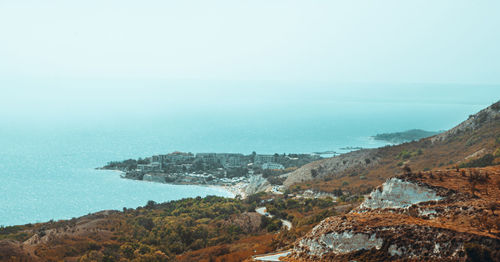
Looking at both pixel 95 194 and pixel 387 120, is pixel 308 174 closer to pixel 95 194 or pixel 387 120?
pixel 95 194

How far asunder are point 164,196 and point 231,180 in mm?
15314

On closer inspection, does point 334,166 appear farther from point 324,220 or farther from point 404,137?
point 404,137

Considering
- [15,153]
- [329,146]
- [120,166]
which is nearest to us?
[120,166]

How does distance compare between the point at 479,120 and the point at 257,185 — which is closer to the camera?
the point at 479,120

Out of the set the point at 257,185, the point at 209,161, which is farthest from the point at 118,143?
the point at 257,185

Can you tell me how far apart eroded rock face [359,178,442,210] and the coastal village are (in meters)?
36.7

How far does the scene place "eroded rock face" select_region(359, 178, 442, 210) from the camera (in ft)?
37.8

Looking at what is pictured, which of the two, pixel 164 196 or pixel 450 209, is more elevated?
pixel 450 209

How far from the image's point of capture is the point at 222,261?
1543cm

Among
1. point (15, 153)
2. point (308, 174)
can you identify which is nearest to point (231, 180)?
point (308, 174)

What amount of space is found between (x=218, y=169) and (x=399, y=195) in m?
61.6

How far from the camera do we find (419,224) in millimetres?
9680

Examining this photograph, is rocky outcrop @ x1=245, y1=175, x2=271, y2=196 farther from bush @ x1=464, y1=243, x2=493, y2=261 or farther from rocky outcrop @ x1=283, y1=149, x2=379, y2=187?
bush @ x1=464, y1=243, x2=493, y2=261

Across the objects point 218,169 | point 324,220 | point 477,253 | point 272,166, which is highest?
point 477,253
